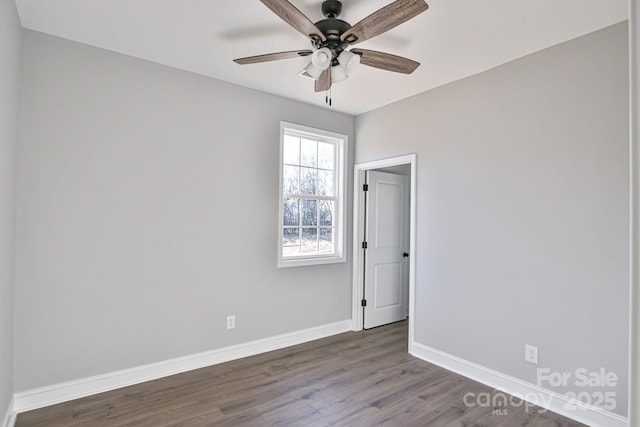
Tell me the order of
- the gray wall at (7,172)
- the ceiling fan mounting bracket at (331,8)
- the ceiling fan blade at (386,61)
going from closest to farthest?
the gray wall at (7,172) → the ceiling fan mounting bracket at (331,8) → the ceiling fan blade at (386,61)

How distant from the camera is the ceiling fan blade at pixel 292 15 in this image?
1774mm

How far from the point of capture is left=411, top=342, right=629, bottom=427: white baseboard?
2377 millimetres

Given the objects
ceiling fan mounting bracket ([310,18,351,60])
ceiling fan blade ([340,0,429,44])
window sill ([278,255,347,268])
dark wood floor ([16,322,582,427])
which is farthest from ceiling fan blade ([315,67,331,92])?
dark wood floor ([16,322,582,427])

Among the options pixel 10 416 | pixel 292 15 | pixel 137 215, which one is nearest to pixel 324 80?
pixel 292 15

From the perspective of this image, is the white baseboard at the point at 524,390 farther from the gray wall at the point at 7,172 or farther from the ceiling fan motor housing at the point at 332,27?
the gray wall at the point at 7,172

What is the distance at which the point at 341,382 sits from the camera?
2994 mm

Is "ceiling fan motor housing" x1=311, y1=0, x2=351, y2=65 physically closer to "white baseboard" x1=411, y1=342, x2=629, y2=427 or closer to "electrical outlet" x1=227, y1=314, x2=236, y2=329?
"electrical outlet" x1=227, y1=314, x2=236, y2=329

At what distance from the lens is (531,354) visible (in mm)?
2738

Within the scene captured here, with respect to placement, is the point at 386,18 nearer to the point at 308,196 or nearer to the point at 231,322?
the point at 308,196

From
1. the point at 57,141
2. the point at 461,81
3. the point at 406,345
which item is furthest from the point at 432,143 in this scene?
the point at 57,141

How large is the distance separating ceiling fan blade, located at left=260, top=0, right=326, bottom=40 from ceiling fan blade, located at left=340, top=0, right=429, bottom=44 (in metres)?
0.21

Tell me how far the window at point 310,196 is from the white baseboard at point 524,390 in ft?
4.85

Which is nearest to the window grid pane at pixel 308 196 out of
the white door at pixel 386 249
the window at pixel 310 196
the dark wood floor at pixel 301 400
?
the window at pixel 310 196

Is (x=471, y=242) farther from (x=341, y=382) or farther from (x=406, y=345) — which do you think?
(x=341, y=382)
